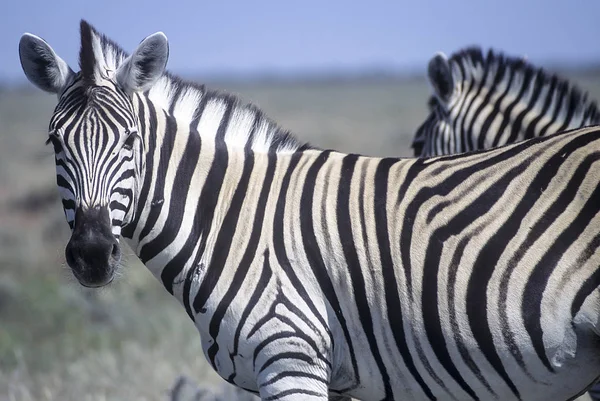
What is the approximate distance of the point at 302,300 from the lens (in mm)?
3547

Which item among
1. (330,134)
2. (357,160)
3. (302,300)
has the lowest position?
(330,134)

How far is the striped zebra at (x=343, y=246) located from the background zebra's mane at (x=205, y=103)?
1.4 inches

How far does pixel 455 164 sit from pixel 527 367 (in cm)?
108

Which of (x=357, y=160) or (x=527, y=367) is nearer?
(x=527, y=367)

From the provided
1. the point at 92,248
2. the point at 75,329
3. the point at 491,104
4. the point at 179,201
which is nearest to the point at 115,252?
the point at 92,248

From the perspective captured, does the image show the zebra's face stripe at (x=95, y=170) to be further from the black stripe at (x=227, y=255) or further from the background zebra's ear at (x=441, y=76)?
the background zebra's ear at (x=441, y=76)

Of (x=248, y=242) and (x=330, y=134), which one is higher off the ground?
(x=248, y=242)

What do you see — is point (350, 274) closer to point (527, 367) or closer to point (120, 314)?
point (527, 367)

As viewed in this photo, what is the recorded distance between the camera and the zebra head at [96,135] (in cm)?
334

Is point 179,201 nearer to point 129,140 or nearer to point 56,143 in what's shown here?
point 129,140

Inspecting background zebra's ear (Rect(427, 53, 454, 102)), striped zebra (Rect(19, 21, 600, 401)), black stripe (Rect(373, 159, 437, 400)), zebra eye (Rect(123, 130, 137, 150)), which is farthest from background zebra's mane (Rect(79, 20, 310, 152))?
background zebra's ear (Rect(427, 53, 454, 102))

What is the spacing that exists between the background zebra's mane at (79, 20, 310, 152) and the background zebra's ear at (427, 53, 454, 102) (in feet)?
8.61

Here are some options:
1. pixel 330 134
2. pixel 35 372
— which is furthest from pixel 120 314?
pixel 330 134

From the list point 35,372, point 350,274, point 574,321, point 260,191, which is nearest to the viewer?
point 574,321
